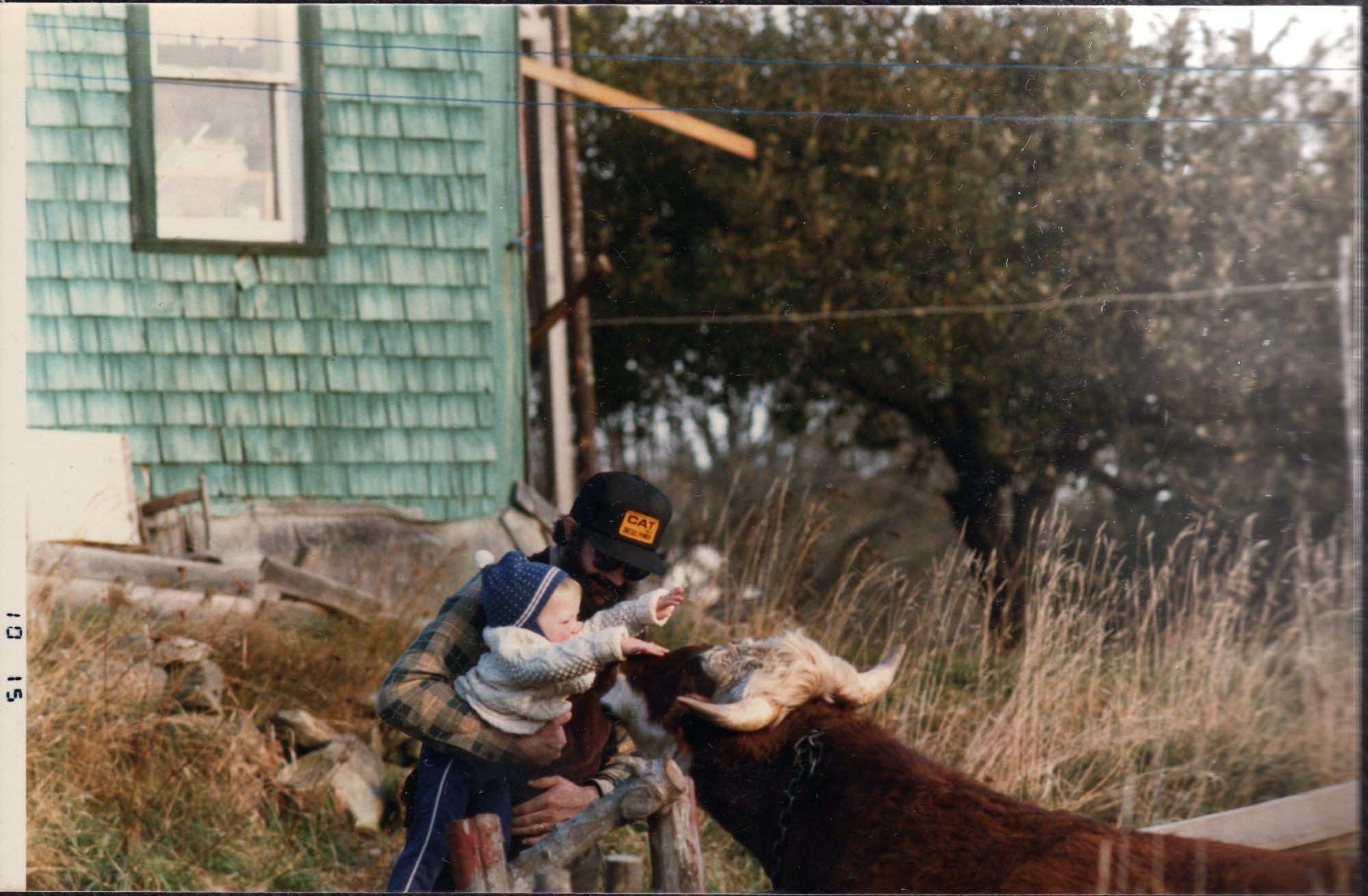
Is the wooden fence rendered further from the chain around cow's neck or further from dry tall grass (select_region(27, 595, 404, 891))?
dry tall grass (select_region(27, 595, 404, 891))

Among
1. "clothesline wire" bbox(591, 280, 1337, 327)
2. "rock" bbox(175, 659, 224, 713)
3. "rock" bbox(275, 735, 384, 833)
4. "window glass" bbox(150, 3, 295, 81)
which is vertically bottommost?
"rock" bbox(275, 735, 384, 833)

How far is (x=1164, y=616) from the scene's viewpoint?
5.75m

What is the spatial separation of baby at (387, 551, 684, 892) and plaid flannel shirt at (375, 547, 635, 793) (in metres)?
0.04

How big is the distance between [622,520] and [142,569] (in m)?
3.21

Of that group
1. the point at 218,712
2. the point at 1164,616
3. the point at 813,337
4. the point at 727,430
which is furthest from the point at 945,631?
the point at 727,430

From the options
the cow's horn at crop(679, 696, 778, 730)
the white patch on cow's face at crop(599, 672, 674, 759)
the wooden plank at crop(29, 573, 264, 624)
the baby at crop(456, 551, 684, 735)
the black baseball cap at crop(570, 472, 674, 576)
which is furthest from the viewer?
the wooden plank at crop(29, 573, 264, 624)

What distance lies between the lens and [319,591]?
239 inches

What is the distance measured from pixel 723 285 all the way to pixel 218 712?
6173mm

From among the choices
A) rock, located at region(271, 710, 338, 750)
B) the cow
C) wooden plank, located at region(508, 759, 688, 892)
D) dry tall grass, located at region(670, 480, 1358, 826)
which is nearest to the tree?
dry tall grass, located at region(670, 480, 1358, 826)

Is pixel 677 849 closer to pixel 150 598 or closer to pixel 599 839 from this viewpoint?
pixel 599 839

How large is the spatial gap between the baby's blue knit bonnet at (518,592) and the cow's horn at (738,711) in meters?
A: 0.46

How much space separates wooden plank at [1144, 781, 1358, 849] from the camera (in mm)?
3615

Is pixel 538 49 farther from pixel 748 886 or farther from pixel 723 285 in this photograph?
pixel 748 886

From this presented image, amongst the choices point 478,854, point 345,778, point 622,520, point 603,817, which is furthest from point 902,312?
point 478,854
